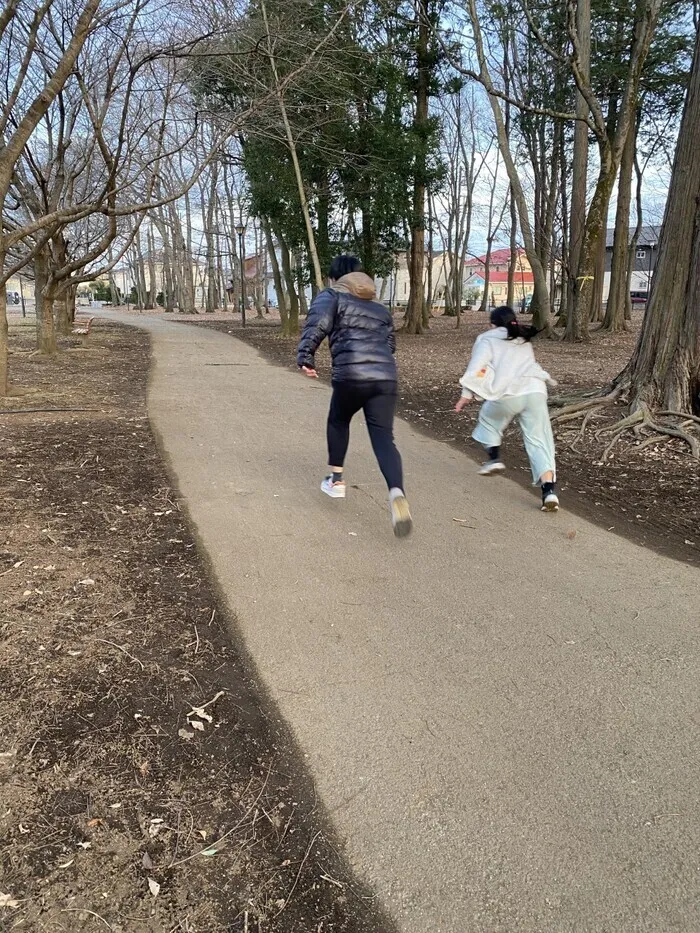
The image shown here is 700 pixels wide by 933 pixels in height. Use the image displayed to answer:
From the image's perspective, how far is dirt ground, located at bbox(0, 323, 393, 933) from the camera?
193 centimetres

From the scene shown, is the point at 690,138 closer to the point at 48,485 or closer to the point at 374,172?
the point at 48,485

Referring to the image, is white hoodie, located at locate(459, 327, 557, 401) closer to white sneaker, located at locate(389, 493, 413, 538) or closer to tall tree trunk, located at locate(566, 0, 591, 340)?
white sneaker, located at locate(389, 493, 413, 538)

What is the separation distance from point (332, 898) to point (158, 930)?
0.48 metres

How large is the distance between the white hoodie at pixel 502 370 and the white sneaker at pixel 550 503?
818 millimetres

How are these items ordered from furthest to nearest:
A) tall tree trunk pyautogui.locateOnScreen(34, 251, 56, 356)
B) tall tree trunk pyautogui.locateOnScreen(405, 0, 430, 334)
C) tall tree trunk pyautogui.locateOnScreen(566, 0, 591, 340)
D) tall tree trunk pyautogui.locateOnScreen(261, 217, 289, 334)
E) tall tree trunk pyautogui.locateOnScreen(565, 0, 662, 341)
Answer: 1. tall tree trunk pyautogui.locateOnScreen(261, 217, 289, 334)
2. tall tree trunk pyautogui.locateOnScreen(405, 0, 430, 334)
3. tall tree trunk pyautogui.locateOnScreen(566, 0, 591, 340)
4. tall tree trunk pyautogui.locateOnScreen(34, 251, 56, 356)
5. tall tree trunk pyautogui.locateOnScreen(565, 0, 662, 341)

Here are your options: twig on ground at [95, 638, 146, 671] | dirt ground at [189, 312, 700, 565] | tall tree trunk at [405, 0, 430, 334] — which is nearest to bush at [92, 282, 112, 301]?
tall tree trunk at [405, 0, 430, 334]

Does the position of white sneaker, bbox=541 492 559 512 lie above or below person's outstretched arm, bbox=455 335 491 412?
below

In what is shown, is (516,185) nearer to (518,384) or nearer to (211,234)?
(518,384)

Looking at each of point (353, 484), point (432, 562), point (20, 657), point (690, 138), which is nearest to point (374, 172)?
point (690, 138)

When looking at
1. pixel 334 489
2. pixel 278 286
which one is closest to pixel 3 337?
pixel 334 489

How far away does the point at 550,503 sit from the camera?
17.3ft

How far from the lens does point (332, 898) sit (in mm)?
1956

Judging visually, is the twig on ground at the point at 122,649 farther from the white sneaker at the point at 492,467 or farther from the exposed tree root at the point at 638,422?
the exposed tree root at the point at 638,422

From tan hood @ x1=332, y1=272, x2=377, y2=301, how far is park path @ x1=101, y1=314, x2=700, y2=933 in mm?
1653
